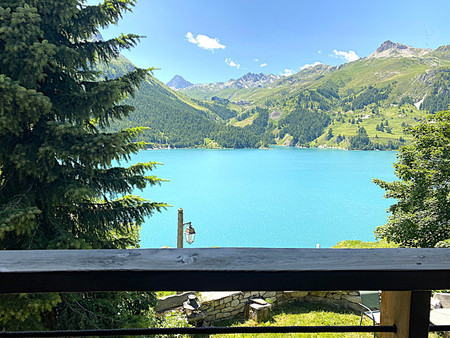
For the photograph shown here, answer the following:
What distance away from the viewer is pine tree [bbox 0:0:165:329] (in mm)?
3525

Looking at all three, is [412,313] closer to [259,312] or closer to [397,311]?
[397,311]

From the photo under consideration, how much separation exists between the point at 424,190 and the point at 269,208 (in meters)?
36.9

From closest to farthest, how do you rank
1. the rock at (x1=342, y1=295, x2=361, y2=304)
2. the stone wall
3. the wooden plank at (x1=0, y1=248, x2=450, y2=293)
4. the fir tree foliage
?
the wooden plank at (x1=0, y1=248, x2=450, y2=293) → the stone wall → the rock at (x1=342, y1=295, x2=361, y2=304) → the fir tree foliage

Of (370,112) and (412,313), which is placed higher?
(370,112)

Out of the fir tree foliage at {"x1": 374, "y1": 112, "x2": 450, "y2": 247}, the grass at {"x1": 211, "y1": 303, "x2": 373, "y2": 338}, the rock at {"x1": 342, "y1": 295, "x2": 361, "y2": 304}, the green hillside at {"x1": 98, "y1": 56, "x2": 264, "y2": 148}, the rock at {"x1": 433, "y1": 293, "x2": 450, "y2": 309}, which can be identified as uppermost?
the green hillside at {"x1": 98, "y1": 56, "x2": 264, "y2": 148}

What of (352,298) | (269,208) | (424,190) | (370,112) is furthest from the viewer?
(370,112)

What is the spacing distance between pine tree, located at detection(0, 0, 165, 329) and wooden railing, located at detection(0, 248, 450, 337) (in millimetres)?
2767

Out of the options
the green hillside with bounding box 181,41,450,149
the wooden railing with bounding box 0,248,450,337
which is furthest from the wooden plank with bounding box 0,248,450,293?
the green hillside with bounding box 181,41,450,149

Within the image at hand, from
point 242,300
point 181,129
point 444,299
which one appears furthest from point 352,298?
point 181,129

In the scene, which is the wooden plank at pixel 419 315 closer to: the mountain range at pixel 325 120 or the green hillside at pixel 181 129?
the mountain range at pixel 325 120

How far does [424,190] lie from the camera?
27.5 feet

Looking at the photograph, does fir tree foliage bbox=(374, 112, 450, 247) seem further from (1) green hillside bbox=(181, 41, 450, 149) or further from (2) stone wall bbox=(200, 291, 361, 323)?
(1) green hillside bbox=(181, 41, 450, 149)

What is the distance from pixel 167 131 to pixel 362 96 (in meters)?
125

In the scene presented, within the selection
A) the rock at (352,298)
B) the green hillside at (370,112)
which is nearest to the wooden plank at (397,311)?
the rock at (352,298)
